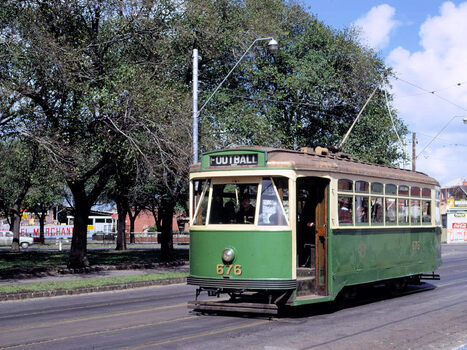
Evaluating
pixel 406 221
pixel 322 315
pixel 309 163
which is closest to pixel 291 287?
pixel 322 315

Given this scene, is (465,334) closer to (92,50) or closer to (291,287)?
(291,287)

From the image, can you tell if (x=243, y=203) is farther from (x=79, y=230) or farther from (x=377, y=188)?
(x=79, y=230)

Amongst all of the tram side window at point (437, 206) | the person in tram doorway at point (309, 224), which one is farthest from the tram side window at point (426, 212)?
the person in tram doorway at point (309, 224)

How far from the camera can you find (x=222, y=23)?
30906mm

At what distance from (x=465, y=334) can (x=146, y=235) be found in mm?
65222

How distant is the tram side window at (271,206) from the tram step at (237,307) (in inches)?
59.3

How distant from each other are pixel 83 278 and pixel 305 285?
1244 cm

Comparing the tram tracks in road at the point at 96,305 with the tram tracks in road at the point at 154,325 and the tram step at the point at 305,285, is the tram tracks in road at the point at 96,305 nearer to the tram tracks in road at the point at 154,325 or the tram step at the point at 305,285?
the tram tracks in road at the point at 154,325

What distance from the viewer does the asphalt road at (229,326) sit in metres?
9.52

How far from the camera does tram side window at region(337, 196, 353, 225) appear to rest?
1306 cm

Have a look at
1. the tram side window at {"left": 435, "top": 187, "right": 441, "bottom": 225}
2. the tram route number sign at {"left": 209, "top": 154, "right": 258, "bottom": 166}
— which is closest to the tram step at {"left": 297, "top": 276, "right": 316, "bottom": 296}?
the tram route number sign at {"left": 209, "top": 154, "right": 258, "bottom": 166}

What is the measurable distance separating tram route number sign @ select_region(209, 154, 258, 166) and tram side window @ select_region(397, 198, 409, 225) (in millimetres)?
5240

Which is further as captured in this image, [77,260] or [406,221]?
[77,260]

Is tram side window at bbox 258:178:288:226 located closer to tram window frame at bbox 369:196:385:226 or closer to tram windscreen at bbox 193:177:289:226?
tram windscreen at bbox 193:177:289:226
